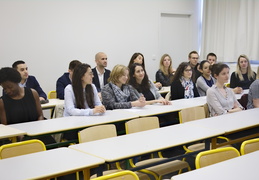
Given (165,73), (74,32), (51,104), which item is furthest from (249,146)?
(74,32)

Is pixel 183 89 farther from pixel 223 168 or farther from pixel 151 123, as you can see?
pixel 223 168

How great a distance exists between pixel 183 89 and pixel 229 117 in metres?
1.43

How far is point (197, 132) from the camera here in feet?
10.8

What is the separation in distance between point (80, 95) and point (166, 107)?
115 cm

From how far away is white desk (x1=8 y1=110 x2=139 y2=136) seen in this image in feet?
11.5

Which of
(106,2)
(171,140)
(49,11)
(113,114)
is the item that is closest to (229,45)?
(106,2)

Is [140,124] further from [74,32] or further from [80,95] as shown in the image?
[74,32]

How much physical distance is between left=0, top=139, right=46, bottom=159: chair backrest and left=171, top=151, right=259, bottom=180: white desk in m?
1.26

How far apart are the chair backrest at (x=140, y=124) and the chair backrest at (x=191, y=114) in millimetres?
449

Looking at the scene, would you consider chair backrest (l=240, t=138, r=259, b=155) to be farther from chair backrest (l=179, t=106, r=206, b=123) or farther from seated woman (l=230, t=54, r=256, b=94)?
seated woman (l=230, t=54, r=256, b=94)

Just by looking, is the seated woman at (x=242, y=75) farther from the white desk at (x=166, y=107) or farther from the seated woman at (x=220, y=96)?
the seated woman at (x=220, y=96)

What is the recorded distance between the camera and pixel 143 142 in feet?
9.72

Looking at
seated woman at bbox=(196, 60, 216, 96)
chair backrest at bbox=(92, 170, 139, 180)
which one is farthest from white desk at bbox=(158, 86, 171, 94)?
chair backrest at bbox=(92, 170, 139, 180)

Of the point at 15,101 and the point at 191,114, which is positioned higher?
the point at 15,101
